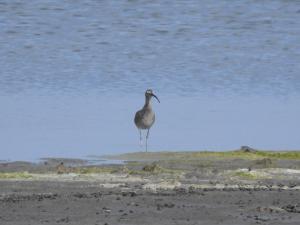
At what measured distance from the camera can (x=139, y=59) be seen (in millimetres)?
32719

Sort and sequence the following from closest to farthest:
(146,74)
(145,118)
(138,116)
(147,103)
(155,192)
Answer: (155,192), (145,118), (138,116), (147,103), (146,74)

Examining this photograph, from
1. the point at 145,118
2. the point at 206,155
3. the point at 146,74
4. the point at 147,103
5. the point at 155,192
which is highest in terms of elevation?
the point at 146,74

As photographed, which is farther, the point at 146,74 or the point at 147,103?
the point at 146,74

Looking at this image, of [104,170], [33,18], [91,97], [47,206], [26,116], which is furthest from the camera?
[33,18]

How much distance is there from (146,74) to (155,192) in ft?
49.7

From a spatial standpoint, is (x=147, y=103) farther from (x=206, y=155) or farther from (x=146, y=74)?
(x=146, y=74)

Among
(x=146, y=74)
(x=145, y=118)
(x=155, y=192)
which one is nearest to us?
(x=155, y=192)

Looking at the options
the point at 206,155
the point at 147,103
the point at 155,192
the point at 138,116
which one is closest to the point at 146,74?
the point at 147,103

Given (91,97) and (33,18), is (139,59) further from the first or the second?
(33,18)

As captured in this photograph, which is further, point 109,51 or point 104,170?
point 109,51

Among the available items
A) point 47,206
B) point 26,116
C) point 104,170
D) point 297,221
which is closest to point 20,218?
point 47,206

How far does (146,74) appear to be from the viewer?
2984 cm

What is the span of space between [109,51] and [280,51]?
392 centimetres

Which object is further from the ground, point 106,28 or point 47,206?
point 106,28
